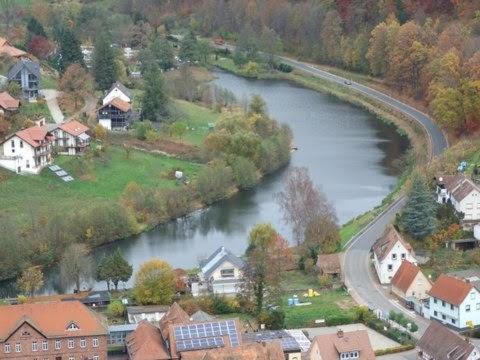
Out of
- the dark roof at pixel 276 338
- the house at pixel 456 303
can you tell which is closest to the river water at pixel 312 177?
the dark roof at pixel 276 338

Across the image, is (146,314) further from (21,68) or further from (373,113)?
(373,113)

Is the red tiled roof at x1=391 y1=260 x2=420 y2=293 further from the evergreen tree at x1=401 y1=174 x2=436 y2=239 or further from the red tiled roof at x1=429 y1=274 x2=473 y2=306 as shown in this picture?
the evergreen tree at x1=401 y1=174 x2=436 y2=239

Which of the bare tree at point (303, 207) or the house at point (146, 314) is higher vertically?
the bare tree at point (303, 207)

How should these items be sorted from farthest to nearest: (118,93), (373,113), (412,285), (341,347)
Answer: (373,113) → (118,93) → (412,285) → (341,347)

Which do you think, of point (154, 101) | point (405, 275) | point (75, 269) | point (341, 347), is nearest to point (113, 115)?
point (154, 101)

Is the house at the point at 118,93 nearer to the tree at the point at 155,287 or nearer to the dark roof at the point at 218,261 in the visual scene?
the dark roof at the point at 218,261

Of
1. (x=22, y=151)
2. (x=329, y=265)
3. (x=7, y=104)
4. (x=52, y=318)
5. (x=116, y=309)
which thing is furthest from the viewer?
(x=7, y=104)
